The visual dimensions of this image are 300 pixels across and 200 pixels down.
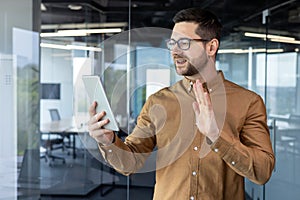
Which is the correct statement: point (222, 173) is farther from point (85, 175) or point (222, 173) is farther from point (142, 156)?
point (85, 175)

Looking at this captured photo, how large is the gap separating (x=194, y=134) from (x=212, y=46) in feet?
1.02

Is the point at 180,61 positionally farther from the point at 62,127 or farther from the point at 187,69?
the point at 62,127

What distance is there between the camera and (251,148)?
4.28 ft

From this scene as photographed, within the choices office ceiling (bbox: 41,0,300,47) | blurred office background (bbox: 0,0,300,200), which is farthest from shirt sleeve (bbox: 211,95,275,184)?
office ceiling (bbox: 41,0,300,47)

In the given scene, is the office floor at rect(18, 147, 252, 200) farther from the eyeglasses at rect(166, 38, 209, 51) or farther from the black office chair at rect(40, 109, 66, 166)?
the eyeglasses at rect(166, 38, 209, 51)

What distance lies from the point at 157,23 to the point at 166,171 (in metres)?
3.37

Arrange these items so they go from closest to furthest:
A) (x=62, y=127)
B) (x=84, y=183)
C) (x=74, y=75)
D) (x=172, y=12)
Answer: (x=74, y=75)
(x=62, y=127)
(x=84, y=183)
(x=172, y=12)

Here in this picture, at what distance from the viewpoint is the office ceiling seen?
4.12 metres

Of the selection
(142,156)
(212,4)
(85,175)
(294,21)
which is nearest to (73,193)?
(85,175)

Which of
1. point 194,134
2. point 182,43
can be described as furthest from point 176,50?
point 194,134

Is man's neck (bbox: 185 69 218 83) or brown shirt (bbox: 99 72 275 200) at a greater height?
man's neck (bbox: 185 69 218 83)

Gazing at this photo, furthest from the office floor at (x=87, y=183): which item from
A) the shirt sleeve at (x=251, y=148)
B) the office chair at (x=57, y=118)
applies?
the shirt sleeve at (x=251, y=148)

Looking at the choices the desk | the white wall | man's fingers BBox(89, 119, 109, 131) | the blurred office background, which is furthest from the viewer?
the desk

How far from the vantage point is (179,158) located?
145 centimetres
